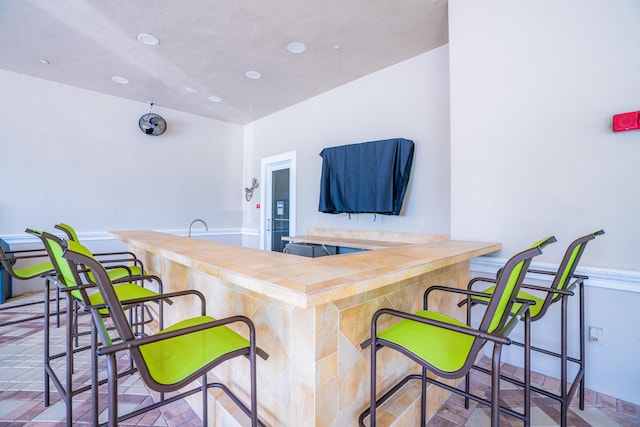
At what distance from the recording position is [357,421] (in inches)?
51.7

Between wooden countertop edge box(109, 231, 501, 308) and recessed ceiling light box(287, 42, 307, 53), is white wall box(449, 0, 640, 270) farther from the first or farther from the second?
recessed ceiling light box(287, 42, 307, 53)

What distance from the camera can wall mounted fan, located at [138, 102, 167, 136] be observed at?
4.75m

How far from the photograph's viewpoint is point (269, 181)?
5633mm

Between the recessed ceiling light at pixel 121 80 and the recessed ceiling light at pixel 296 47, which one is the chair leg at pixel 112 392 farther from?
the recessed ceiling light at pixel 121 80

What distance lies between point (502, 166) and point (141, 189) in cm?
502

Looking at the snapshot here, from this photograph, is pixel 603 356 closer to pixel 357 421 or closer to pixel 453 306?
pixel 453 306

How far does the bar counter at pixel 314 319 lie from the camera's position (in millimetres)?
1039

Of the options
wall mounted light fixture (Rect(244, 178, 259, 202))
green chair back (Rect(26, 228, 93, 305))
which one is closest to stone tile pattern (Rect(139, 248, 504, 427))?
green chair back (Rect(26, 228, 93, 305))

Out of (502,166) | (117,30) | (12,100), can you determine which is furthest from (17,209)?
(502,166)

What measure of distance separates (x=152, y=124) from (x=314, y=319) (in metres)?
4.89

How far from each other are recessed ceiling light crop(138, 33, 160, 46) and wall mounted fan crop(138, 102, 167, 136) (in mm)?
1929

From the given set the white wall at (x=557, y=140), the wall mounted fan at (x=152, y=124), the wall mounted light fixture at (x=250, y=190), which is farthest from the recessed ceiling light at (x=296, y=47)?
the wall mounted light fixture at (x=250, y=190)

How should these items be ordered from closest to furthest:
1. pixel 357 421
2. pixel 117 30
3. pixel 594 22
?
pixel 357 421 < pixel 594 22 < pixel 117 30

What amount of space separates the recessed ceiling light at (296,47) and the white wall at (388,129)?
3.36ft
